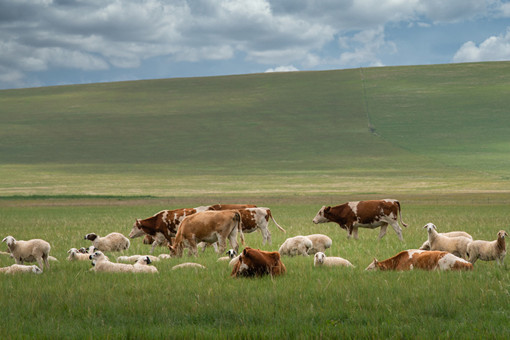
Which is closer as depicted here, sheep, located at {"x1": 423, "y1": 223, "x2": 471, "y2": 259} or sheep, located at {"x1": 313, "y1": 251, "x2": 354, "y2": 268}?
sheep, located at {"x1": 313, "y1": 251, "x2": 354, "y2": 268}

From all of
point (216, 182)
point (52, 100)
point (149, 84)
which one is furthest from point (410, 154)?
point (52, 100)

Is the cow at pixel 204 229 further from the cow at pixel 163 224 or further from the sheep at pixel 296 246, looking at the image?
the cow at pixel 163 224

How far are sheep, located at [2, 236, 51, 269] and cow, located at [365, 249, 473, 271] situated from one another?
26.7 ft

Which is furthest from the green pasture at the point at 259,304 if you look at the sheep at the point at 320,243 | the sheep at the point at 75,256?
the sheep at the point at 320,243

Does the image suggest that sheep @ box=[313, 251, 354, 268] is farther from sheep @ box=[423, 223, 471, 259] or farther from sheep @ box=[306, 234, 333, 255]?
sheep @ box=[306, 234, 333, 255]

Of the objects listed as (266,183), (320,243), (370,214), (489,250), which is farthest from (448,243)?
(266,183)

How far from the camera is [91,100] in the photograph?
16275cm

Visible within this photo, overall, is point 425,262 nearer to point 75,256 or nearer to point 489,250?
point 489,250

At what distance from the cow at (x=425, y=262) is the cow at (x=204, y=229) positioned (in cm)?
551

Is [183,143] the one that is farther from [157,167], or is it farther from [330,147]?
[330,147]

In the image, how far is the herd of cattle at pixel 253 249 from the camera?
1326 centimetres

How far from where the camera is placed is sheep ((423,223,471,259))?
1540cm

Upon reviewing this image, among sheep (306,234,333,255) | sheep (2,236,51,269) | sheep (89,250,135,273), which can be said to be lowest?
sheep (306,234,333,255)

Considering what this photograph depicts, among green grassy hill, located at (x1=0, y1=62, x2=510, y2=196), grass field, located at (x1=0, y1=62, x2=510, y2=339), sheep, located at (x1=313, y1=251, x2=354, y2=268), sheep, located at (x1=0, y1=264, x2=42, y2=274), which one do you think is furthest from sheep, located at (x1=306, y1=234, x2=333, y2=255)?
green grassy hill, located at (x1=0, y1=62, x2=510, y2=196)
